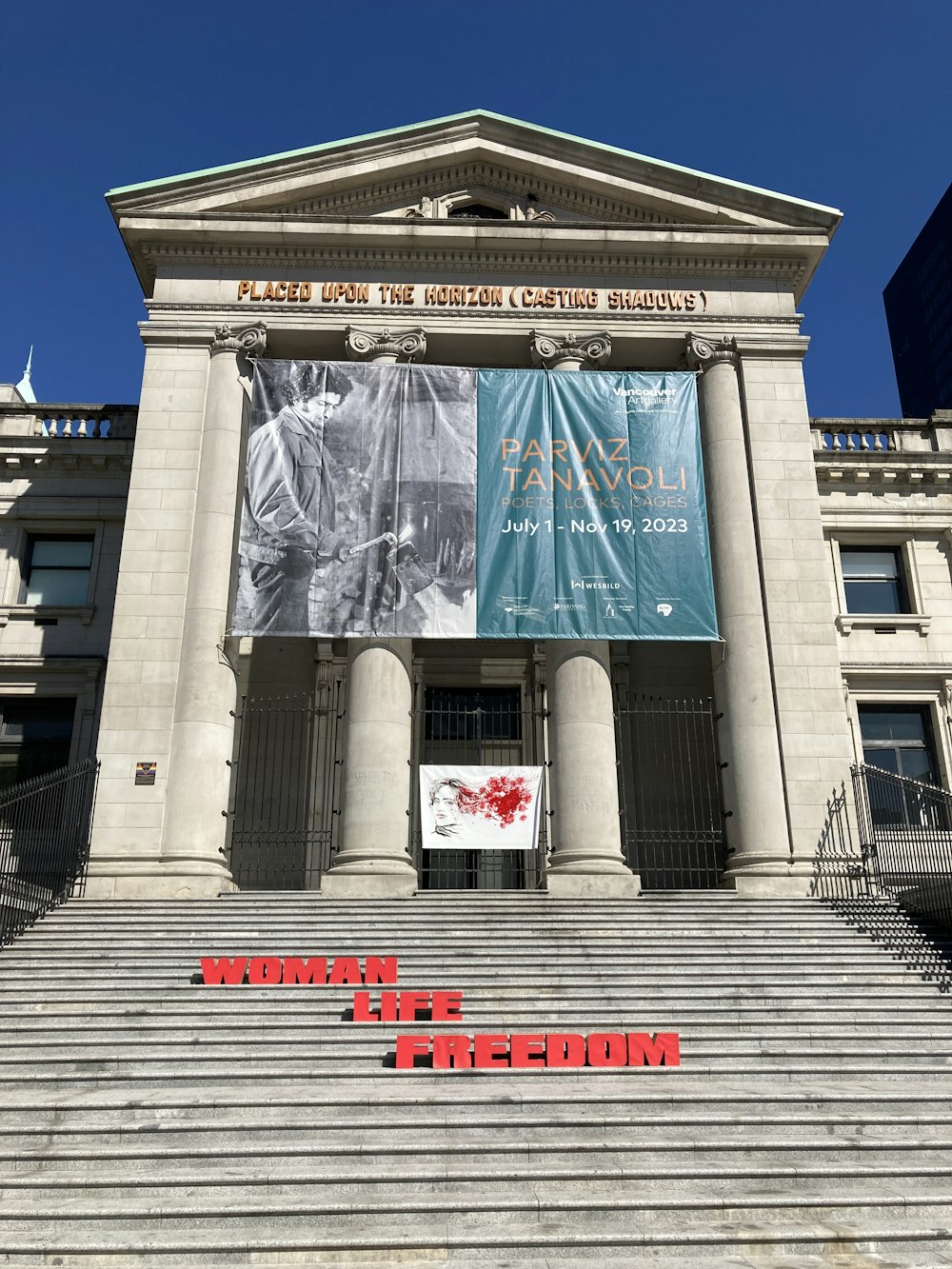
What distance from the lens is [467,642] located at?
74.8ft

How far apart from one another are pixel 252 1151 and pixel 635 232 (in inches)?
725

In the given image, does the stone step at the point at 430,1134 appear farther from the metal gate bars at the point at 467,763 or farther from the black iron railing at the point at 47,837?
the metal gate bars at the point at 467,763

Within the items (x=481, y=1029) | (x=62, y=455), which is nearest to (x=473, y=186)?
(x=62, y=455)

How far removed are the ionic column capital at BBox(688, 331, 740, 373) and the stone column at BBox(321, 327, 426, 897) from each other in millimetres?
8325

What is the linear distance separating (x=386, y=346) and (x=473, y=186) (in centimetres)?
461

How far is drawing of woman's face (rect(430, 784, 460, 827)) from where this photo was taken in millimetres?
Result: 17547

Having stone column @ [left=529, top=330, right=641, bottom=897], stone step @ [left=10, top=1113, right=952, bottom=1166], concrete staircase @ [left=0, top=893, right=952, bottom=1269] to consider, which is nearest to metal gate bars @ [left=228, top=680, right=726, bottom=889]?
stone column @ [left=529, top=330, right=641, bottom=897]

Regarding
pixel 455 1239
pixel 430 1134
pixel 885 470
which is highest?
pixel 885 470

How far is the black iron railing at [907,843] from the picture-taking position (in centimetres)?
1524

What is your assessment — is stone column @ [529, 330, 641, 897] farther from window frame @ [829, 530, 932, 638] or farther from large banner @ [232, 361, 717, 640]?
window frame @ [829, 530, 932, 638]

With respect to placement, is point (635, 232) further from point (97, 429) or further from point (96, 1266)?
point (96, 1266)

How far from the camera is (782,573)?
64.1 ft

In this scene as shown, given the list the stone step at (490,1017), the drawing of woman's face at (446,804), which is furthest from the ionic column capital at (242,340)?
the stone step at (490,1017)

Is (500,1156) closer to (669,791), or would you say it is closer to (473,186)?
(669,791)
